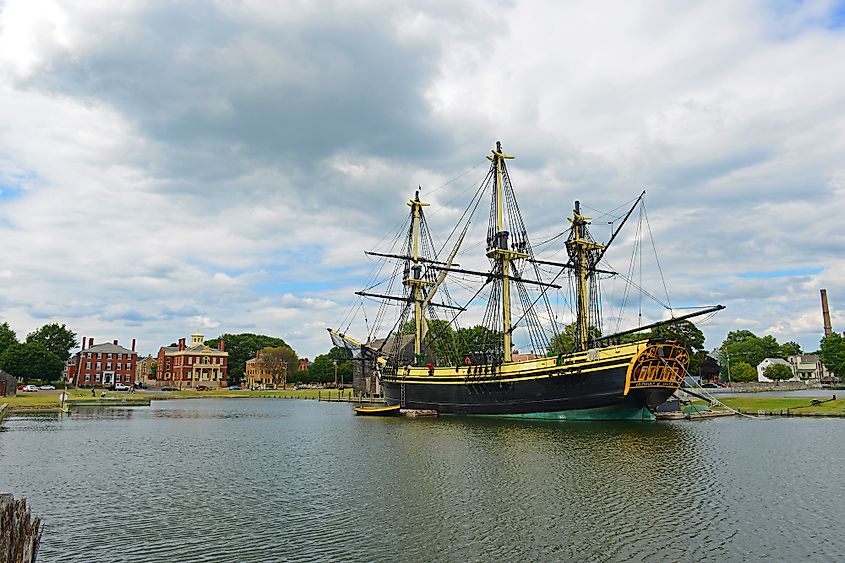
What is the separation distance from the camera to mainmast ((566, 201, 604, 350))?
62281mm

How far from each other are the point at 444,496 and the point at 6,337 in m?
129

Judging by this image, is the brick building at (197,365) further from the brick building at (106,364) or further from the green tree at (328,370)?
the green tree at (328,370)

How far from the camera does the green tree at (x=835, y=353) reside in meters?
121

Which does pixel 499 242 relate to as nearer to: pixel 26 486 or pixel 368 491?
pixel 368 491

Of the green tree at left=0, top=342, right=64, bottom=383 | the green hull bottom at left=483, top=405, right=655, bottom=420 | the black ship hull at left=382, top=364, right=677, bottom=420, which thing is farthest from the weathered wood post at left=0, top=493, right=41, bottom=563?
the green tree at left=0, top=342, right=64, bottom=383

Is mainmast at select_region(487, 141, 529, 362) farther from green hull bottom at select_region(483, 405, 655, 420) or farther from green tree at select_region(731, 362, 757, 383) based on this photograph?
green tree at select_region(731, 362, 757, 383)

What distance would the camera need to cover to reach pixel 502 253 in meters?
62.1

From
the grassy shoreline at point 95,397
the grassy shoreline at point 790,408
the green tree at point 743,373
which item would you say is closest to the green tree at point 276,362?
the grassy shoreline at point 95,397

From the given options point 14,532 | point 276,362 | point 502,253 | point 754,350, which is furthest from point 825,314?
point 14,532

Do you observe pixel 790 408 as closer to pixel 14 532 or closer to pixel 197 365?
pixel 14 532

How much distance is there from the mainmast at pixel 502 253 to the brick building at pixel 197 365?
4427 inches

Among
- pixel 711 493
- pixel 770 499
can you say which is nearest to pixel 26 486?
pixel 711 493

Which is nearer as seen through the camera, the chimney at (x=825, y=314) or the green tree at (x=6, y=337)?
the green tree at (x=6, y=337)

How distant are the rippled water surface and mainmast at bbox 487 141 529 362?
19698 mm
